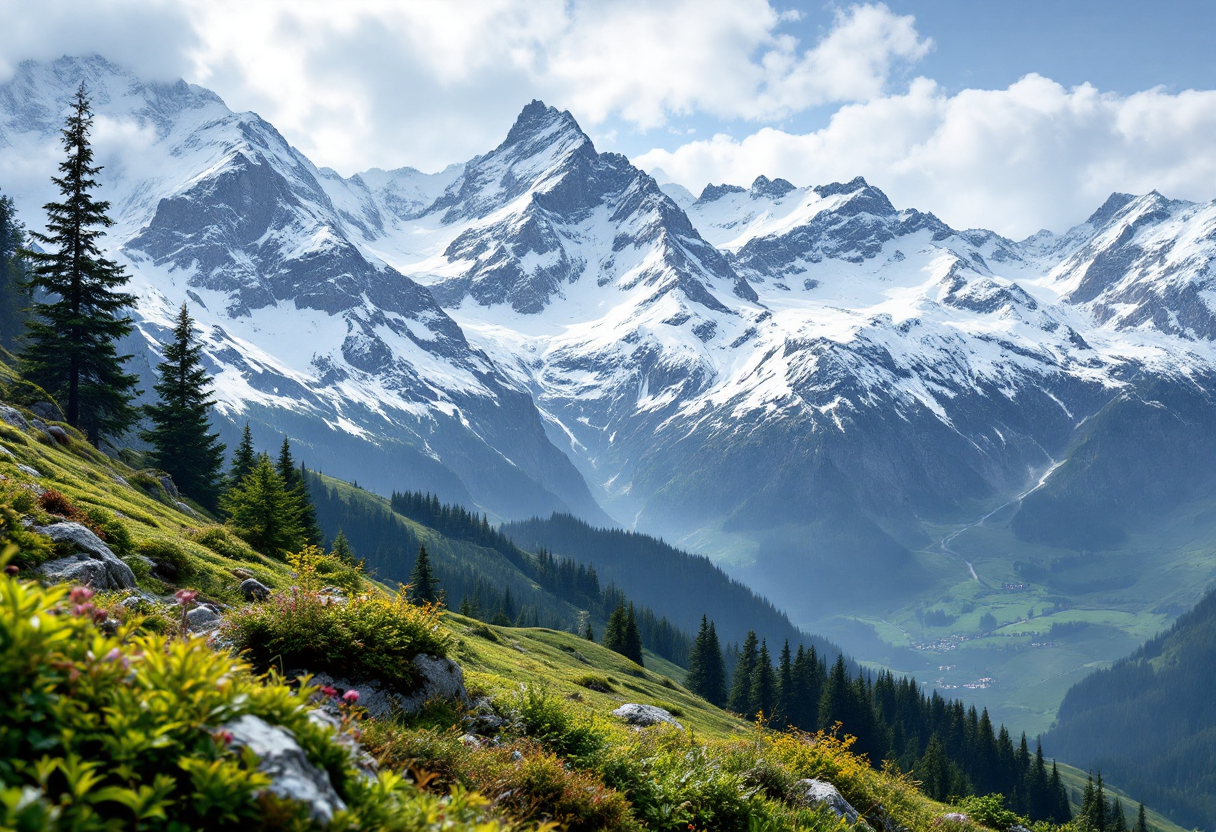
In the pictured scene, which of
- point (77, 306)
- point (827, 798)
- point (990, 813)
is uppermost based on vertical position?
point (77, 306)

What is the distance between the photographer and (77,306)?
47312 millimetres

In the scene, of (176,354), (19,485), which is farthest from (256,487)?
(176,354)

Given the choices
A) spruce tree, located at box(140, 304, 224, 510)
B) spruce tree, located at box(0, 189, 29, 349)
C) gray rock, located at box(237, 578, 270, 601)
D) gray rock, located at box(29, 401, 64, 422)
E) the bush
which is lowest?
the bush

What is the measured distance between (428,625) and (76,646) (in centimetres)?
877

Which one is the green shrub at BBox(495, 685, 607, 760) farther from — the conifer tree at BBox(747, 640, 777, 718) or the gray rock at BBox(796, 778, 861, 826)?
the conifer tree at BBox(747, 640, 777, 718)

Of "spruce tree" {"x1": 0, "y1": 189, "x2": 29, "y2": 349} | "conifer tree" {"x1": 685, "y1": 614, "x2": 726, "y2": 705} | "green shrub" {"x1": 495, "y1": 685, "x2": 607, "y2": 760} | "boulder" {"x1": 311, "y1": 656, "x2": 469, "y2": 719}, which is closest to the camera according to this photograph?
"boulder" {"x1": 311, "y1": 656, "x2": 469, "y2": 719}

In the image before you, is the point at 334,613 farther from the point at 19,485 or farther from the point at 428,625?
the point at 19,485

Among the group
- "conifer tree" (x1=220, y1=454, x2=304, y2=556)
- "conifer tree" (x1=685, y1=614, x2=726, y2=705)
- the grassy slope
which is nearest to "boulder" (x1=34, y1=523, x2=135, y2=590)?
the grassy slope

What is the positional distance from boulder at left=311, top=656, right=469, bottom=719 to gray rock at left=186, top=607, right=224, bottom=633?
321cm

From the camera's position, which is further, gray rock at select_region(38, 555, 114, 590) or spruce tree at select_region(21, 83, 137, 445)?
spruce tree at select_region(21, 83, 137, 445)

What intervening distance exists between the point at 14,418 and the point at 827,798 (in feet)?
120

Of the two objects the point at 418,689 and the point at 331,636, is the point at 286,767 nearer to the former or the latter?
the point at 331,636

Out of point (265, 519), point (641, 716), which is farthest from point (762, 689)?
point (641, 716)

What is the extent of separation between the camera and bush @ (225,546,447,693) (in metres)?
12.2
